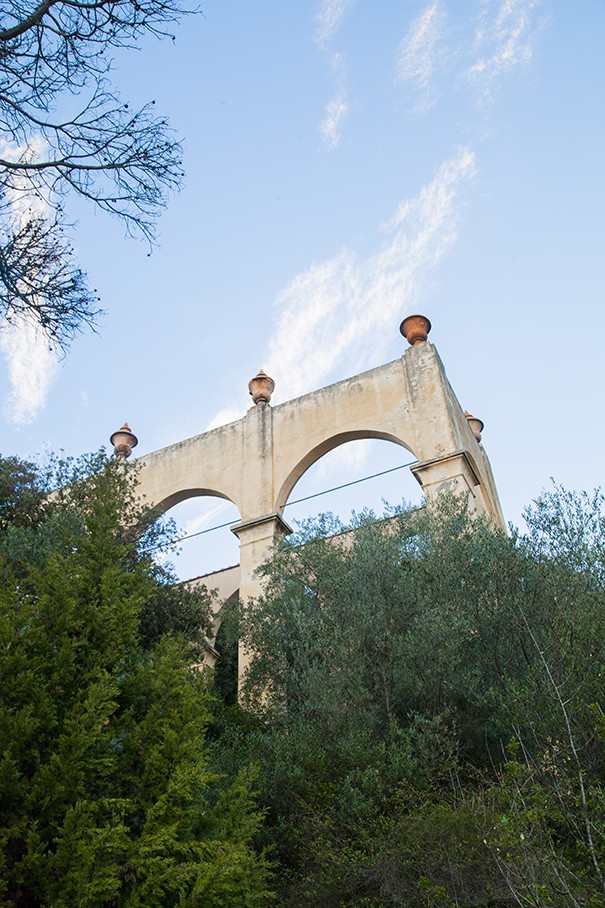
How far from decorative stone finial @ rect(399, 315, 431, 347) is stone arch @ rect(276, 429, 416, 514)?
6.51 ft

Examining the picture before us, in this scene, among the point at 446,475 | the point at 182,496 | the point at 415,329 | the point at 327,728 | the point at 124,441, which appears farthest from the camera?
the point at 124,441

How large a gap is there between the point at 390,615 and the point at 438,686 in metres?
1.17

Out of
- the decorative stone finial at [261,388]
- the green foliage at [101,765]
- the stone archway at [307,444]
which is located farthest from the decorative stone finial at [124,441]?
the green foliage at [101,765]

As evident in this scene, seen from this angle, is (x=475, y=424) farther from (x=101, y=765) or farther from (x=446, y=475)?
(x=101, y=765)

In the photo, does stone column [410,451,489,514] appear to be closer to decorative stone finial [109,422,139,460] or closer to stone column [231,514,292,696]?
stone column [231,514,292,696]

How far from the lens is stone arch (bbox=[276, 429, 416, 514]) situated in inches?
516

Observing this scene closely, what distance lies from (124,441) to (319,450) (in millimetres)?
5286

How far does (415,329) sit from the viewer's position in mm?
14180

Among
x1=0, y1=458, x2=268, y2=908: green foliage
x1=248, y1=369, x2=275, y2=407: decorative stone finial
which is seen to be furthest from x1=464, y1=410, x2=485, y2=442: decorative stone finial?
x1=0, y1=458, x2=268, y2=908: green foliage

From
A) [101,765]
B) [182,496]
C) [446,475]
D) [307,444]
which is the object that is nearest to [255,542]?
[307,444]

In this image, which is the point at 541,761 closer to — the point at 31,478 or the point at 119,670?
the point at 119,670

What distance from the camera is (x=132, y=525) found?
11141mm

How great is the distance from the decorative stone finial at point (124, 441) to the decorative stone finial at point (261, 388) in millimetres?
3169

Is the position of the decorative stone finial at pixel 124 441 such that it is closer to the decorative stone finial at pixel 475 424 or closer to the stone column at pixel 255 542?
the stone column at pixel 255 542
